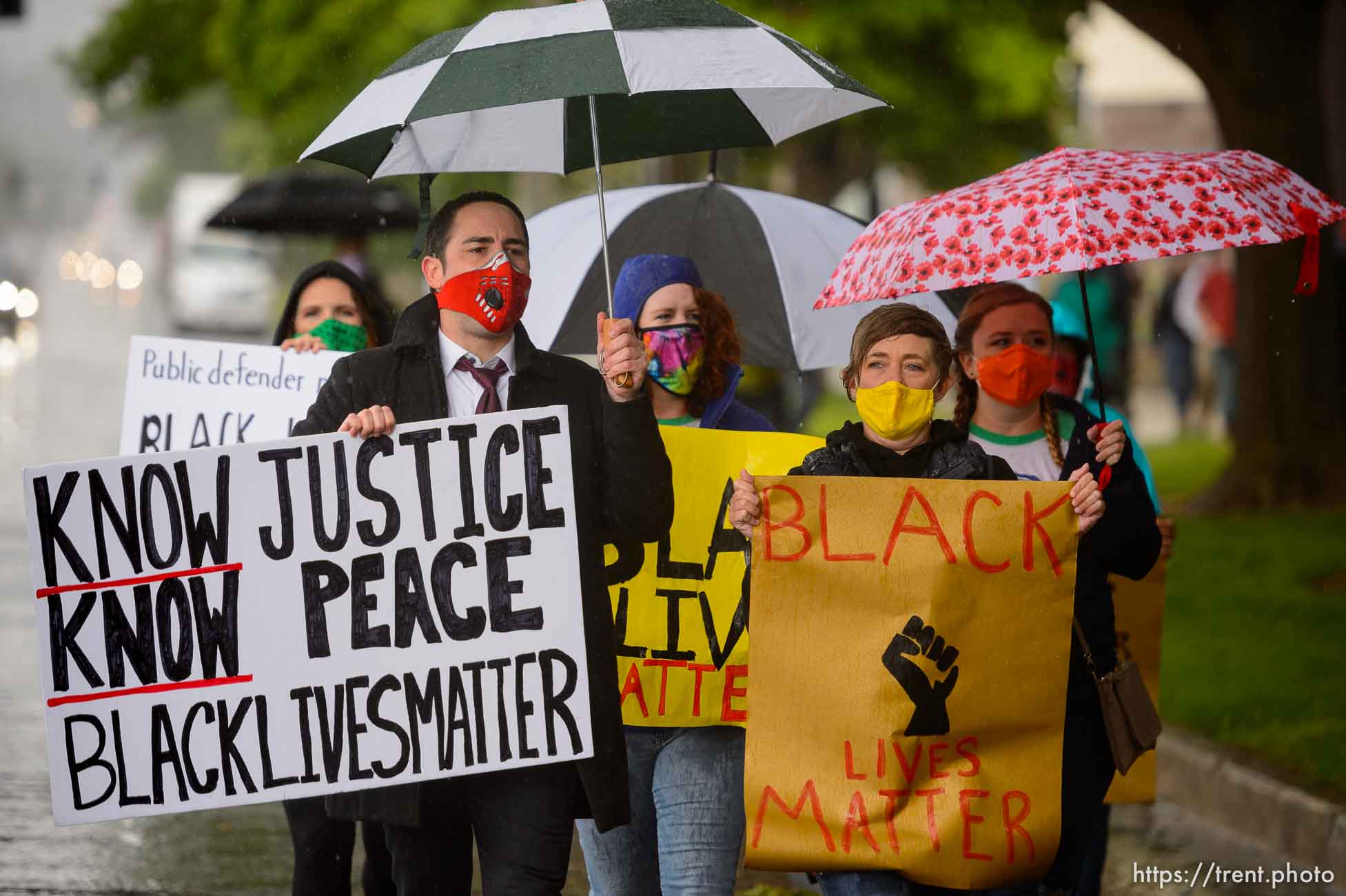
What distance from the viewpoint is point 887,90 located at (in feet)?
59.2

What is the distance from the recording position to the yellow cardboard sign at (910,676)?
4.01 metres

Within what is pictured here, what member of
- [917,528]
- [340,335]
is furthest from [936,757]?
[340,335]

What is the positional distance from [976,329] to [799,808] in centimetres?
141

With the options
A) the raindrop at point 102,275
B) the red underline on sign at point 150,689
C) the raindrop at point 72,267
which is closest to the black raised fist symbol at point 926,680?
the red underline on sign at point 150,689

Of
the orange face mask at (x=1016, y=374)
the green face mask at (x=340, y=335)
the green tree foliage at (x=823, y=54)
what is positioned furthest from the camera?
the green tree foliage at (x=823, y=54)

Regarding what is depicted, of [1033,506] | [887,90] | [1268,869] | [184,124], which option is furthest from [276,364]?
[184,124]

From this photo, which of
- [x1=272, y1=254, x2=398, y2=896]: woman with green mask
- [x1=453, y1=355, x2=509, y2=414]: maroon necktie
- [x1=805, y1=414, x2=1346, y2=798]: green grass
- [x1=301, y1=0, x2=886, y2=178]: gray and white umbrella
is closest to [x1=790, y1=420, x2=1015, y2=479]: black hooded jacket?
[x1=453, y1=355, x2=509, y2=414]: maroon necktie

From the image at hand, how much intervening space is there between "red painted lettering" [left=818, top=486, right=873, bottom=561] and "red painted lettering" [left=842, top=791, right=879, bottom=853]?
48 cm

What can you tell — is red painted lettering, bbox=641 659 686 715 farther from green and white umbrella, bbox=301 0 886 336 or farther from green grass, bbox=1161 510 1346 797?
green grass, bbox=1161 510 1346 797

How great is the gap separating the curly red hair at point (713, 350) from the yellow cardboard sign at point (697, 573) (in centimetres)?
11

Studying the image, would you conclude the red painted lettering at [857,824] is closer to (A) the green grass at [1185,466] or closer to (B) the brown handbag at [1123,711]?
(B) the brown handbag at [1123,711]

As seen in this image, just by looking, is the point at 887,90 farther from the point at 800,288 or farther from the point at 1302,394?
the point at 800,288

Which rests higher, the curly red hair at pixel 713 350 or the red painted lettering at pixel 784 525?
the curly red hair at pixel 713 350

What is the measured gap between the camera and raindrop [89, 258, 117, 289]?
89.0 m
